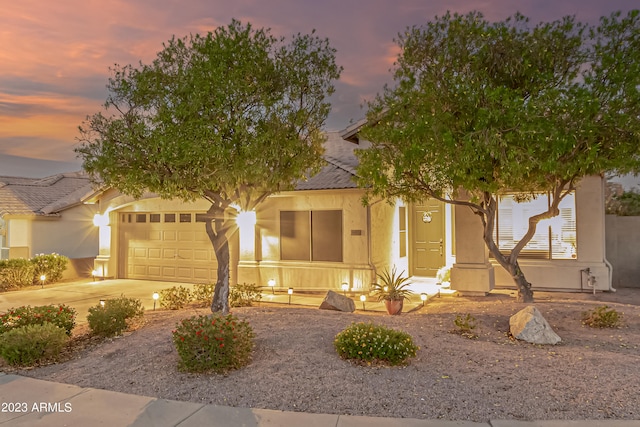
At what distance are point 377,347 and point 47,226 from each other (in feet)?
58.3

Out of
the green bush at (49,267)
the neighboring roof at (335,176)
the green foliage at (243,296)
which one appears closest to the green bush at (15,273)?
the green bush at (49,267)

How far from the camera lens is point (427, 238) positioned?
14.8 m

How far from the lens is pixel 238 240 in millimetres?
14359

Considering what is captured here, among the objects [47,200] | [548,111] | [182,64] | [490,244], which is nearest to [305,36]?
[182,64]

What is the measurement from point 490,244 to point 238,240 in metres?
7.85

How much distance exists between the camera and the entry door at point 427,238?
47.8 ft

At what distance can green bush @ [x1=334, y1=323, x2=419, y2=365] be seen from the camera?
574 cm

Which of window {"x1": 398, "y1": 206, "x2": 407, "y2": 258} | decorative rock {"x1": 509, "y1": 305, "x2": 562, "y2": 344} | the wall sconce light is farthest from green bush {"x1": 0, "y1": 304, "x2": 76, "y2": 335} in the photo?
the wall sconce light

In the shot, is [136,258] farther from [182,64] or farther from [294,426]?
[294,426]

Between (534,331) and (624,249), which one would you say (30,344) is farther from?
(624,249)

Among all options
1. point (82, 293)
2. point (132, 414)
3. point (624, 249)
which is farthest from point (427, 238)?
point (132, 414)

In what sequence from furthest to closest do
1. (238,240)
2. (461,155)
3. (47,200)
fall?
(47,200) < (238,240) < (461,155)

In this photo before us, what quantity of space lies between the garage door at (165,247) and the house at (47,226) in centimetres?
278

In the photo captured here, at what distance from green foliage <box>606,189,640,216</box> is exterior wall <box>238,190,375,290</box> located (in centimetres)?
867
